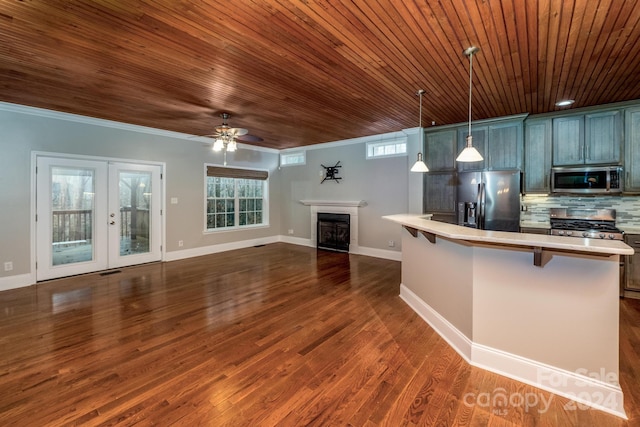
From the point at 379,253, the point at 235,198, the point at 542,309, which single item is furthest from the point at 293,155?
the point at 542,309

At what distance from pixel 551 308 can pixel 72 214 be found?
20.8 ft

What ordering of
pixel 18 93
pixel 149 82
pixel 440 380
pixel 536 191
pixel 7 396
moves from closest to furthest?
pixel 7 396
pixel 440 380
pixel 149 82
pixel 18 93
pixel 536 191

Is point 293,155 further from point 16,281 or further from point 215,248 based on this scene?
point 16,281

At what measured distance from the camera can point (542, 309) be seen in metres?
2.05

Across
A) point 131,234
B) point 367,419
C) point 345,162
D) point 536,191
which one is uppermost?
point 345,162

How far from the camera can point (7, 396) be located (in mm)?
1939

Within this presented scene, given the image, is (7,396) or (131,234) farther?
(131,234)

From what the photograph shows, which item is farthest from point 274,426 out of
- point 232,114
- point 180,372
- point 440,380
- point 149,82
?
point 232,114

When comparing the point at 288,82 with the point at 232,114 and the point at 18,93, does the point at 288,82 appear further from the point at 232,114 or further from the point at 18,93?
the point at 18,93

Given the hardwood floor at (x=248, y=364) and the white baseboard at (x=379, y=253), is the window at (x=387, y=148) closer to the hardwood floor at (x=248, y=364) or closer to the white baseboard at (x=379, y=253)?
the white baseboard at (x=379, y=253)

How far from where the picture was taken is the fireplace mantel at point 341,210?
21.4 ft

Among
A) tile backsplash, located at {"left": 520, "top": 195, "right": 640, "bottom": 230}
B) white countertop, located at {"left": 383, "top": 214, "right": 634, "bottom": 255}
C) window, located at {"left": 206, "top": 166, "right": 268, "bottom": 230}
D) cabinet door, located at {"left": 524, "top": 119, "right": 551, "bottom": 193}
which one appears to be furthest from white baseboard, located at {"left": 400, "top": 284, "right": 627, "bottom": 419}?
window, located at {"left": 206, "top": 166, "right": 268, "bottom": 230}

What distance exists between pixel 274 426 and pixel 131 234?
507 cm

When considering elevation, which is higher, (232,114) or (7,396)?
(232,114)
